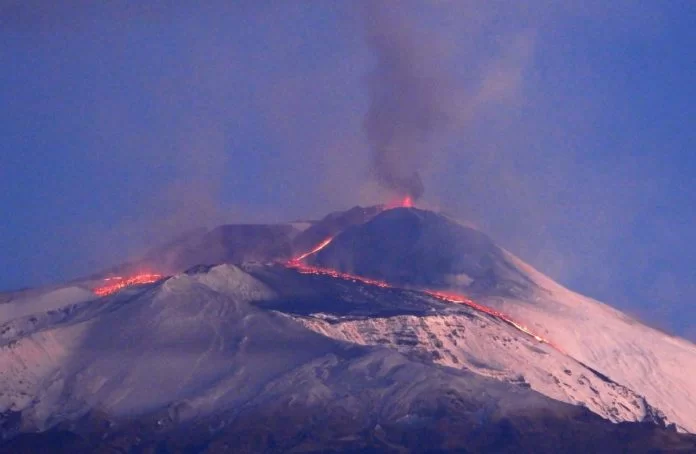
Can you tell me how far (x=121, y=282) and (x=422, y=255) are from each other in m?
Answer: 25.4

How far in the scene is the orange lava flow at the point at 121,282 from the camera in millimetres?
140500

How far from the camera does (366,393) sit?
114062mm

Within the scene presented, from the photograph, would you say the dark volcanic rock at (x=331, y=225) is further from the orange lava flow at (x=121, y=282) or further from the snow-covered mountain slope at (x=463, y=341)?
the snow-covered mountain slope at (x=463, y=341)

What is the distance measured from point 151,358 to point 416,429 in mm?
20294

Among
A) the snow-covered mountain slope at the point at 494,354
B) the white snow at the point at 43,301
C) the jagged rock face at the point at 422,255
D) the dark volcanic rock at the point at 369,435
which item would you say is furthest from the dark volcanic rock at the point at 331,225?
the dark volcanic rock at the point at 369,435

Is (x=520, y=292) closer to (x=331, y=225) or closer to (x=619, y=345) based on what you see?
(x=619, y=345)

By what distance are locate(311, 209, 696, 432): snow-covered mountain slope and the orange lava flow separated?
587 inches

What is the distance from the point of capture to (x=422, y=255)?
5846 inches

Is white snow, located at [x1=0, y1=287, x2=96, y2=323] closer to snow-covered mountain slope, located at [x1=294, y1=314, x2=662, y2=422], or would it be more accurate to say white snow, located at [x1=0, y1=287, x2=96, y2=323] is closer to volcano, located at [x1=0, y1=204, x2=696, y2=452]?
volcano, located at [x1=0, y1=204, x2=696, y2=452]

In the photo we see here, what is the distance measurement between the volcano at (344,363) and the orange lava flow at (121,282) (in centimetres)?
46

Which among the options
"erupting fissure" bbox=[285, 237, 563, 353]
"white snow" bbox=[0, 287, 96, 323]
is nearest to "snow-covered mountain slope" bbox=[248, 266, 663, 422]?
"erupting fissure" bbox=[285, 237, 563, 353]

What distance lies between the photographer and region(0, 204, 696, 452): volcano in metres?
112

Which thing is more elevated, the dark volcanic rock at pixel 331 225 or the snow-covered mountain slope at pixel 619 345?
the dark volcanic rock at pixel 331 225

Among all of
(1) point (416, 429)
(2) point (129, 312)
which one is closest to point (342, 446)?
(1) point (416, 429)
